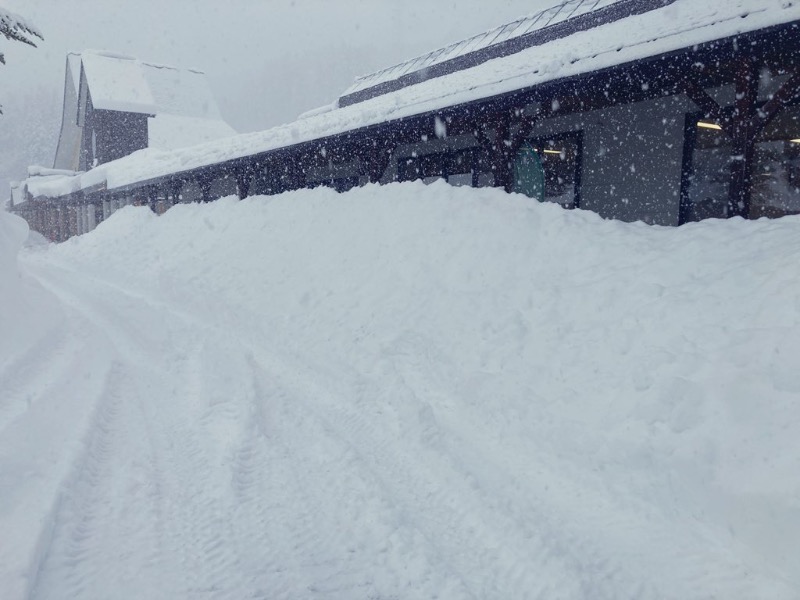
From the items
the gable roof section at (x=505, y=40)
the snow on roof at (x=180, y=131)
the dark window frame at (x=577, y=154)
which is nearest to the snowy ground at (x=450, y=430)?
the dark window frame at (x=577, y=154)

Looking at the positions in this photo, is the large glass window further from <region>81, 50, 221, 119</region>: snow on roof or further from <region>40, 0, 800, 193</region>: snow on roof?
<region>81, 50, 221, 119</region>: snow on roof

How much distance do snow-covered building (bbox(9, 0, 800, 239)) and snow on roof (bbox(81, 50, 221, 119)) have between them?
20.1 metres

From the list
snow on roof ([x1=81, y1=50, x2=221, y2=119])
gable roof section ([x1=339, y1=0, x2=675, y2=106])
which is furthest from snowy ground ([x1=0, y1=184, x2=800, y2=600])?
snow on roof ([x1=81, y1=50, x2=221, y2=119])

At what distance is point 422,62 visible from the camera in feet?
60.4

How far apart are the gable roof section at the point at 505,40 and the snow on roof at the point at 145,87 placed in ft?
58.7

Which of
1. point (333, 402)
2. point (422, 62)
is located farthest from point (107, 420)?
point (422, 62)

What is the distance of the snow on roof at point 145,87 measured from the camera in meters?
30.9

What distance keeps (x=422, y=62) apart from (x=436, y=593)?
18.6 metres

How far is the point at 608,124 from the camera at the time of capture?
32.1 ft

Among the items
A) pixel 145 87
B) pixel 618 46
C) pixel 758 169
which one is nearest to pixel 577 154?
pixel 758 169

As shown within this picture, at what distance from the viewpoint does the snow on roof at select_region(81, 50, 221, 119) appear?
30.9 meters

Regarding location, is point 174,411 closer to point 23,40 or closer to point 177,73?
point 23,40

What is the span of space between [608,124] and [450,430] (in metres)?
7.60

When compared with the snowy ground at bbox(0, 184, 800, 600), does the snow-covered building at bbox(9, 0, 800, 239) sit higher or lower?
higher
